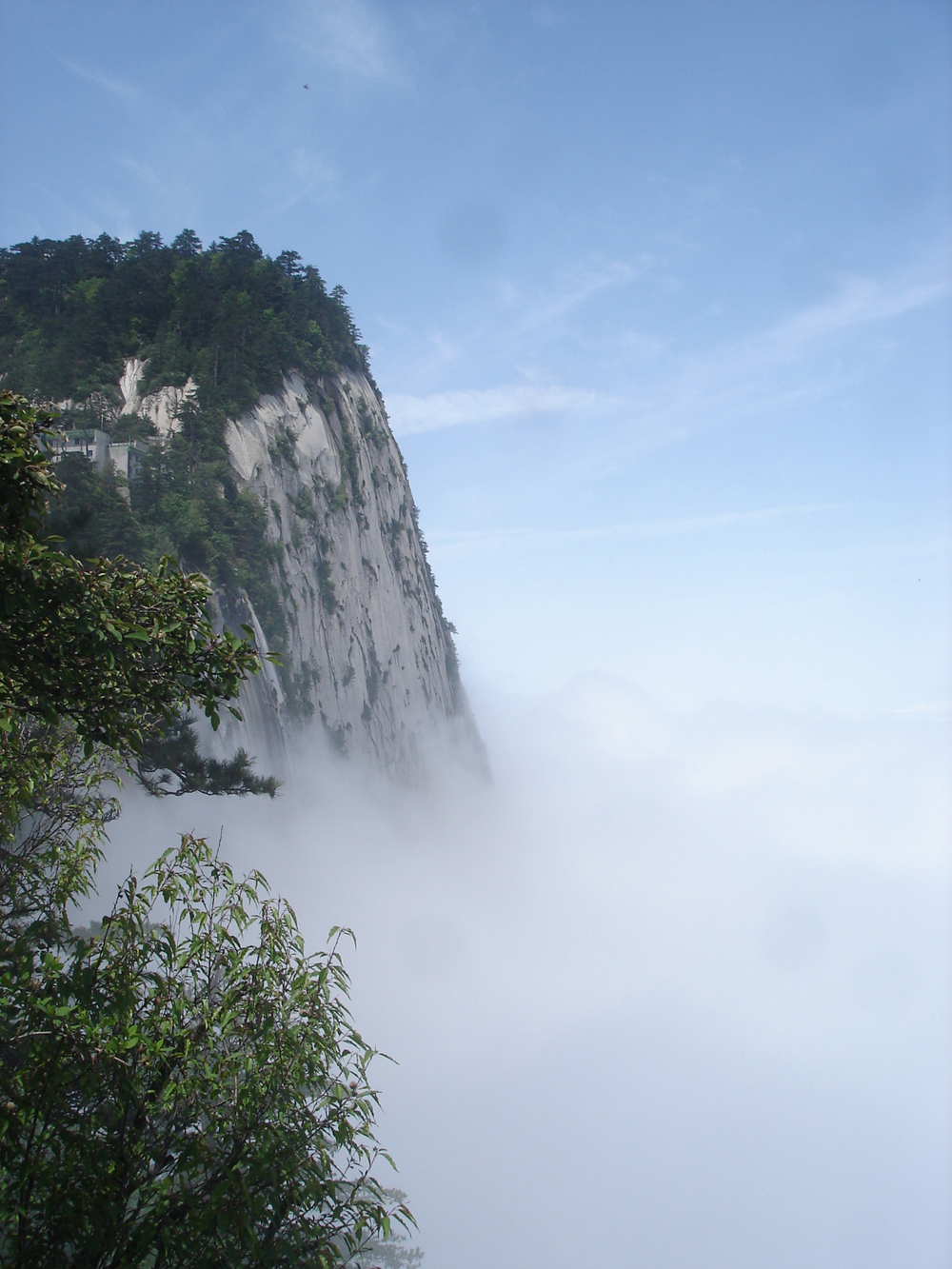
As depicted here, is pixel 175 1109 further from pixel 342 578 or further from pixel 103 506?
pixel 342 578

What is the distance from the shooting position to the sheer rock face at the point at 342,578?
106ft

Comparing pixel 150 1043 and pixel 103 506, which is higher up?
pixel 103 506

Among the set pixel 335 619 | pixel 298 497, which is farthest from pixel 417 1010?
pixel 298 497

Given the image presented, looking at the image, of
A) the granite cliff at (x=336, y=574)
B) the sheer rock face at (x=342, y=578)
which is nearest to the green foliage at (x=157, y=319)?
the granite cliff at (x=336, y=574)

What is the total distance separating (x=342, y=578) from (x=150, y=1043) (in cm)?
3649

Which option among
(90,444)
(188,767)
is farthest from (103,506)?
(188,767)

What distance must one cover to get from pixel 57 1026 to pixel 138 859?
16.6m

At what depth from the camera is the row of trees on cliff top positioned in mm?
2961

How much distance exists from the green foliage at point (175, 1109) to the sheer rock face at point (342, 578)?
20009 mm

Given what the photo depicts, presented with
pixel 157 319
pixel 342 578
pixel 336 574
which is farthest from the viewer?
pixel 342 578

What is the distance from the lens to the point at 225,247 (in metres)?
41.3

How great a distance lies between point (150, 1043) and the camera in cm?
317

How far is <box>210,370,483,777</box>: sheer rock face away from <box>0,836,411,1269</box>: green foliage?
20009 mm

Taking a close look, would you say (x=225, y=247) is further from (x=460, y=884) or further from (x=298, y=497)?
(x=460, y=884)
